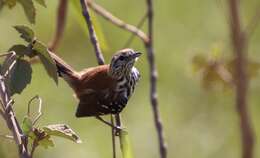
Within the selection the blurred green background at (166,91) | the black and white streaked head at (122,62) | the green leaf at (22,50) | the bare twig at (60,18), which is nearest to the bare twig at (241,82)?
the green leaf at (22,50)

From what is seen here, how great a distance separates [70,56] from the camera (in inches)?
294

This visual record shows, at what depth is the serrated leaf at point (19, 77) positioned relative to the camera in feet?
8.08

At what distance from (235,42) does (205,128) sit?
491 cm

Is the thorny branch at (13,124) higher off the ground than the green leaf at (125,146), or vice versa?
the thorny branch at (13,124)

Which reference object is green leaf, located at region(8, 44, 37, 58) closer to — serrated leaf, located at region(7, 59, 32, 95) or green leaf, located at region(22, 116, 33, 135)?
serrated leaf, located at region(7, 59, 32, 95)

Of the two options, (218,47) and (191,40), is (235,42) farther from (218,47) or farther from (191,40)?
(191,40)

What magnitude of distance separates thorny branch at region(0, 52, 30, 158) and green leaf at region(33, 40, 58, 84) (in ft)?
0.84

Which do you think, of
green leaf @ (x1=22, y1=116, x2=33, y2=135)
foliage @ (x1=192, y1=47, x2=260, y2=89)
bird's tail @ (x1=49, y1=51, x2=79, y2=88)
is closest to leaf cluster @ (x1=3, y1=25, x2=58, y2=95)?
green leaf @ (x1=22, y1=116, x2=33, y2=135)

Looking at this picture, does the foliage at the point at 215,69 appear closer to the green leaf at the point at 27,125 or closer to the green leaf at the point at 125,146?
the green leaf at the point at 125,146

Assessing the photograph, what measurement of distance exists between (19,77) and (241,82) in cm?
71

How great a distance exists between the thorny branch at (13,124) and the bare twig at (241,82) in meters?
0.51

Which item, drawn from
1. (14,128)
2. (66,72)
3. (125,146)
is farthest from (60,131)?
(66,72)

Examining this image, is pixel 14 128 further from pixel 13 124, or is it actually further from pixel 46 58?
pixel 46 58

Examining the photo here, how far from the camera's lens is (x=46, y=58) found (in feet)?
8.14
